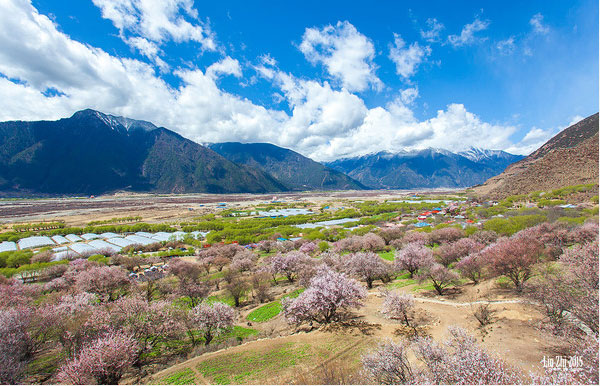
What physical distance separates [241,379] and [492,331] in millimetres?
16081

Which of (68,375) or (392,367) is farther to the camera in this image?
(68,375)

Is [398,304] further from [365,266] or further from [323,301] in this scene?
[365,266]

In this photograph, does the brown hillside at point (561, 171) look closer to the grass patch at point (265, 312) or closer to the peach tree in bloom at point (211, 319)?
the grass patch at point (265, 312)

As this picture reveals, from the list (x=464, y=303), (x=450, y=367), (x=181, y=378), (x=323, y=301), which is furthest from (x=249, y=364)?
(x=464, y=303)

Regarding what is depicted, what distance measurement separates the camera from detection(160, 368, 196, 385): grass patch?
13.9 meters

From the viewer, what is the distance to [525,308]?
16.8 metres

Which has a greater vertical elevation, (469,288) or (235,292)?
(469,288)

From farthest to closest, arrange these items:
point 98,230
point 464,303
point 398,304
Answer: point 98,230 → point 464,303 → point 398,304

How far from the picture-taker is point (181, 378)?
14172 mm

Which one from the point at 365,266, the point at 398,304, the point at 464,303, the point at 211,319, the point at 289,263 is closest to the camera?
the point at 398,304

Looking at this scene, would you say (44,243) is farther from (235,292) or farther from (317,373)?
(317,373)

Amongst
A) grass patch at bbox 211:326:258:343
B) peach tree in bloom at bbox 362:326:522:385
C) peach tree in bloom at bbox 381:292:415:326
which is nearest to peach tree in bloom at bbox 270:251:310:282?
grass patch at bbox 211:326:258:343

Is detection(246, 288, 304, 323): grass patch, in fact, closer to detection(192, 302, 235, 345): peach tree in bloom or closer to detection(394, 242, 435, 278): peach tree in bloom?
detection(192, 302, 235, 345): peach tree in bloom

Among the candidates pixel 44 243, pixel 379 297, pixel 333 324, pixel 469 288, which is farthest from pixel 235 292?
pixel 44 243
